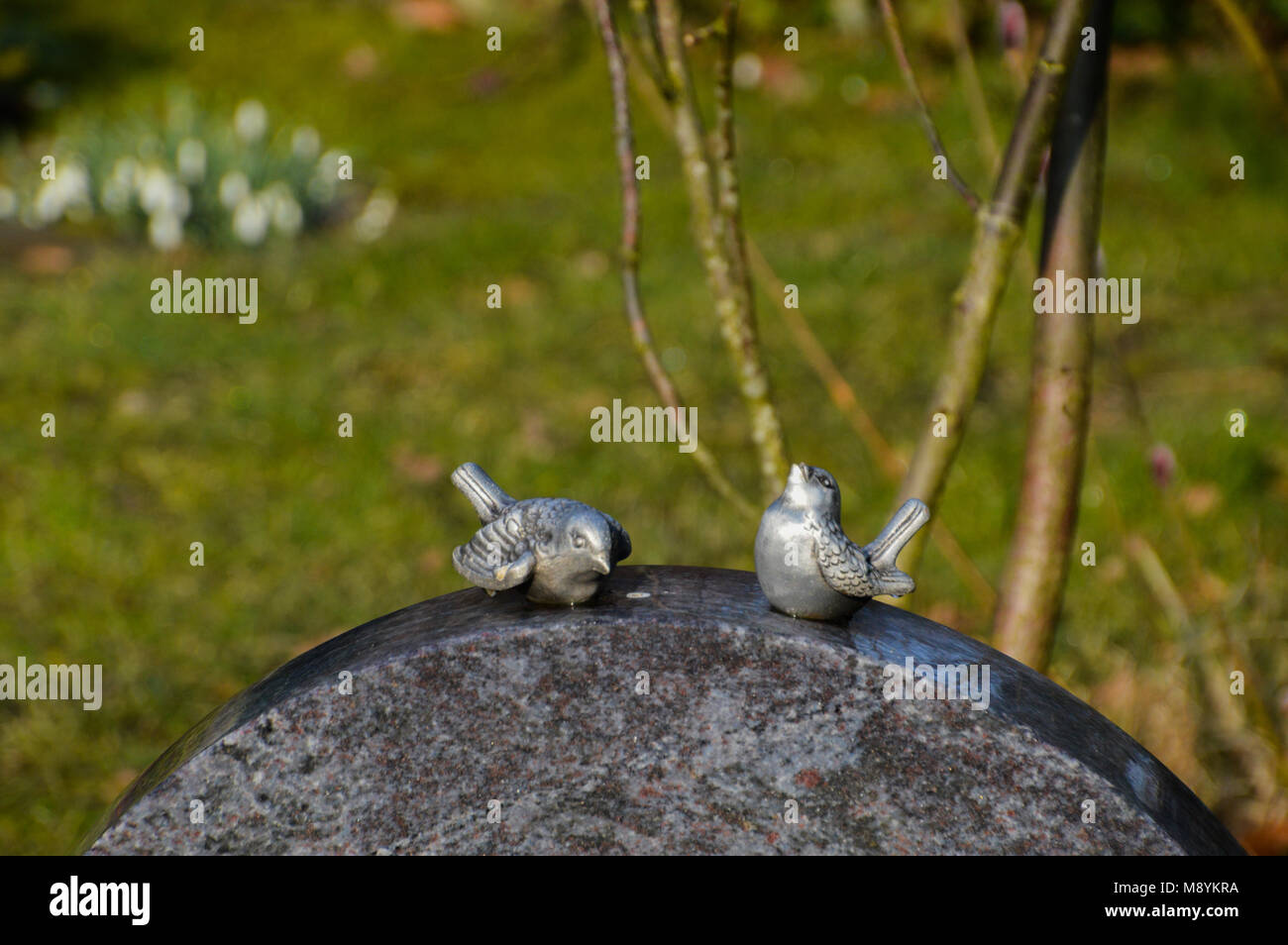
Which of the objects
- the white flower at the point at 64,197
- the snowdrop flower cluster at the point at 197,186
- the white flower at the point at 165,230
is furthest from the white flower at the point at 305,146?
the white flower at the point at 64,197

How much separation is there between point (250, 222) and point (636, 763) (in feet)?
16.1

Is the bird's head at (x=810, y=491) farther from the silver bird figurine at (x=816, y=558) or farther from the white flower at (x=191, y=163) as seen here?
the white flower at (x=191, y=163)

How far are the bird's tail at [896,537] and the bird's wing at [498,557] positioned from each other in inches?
15.6

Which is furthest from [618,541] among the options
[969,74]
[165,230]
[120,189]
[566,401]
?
[120,189]

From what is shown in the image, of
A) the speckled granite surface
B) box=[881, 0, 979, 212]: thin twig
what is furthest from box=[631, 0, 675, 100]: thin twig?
the speckled granite surface

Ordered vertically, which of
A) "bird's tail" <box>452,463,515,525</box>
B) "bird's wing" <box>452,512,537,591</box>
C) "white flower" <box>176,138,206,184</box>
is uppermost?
"white flower" <box>176,138,206,184</box>

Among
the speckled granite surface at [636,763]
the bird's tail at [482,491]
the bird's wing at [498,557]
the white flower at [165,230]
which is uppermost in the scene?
the white flower at [165,230]

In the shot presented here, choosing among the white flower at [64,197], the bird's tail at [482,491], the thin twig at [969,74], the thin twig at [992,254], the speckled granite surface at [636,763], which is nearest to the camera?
the speckled granite surface at [636,763]

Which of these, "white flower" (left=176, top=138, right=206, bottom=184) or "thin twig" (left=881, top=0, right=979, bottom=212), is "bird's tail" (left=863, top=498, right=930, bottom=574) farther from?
"white flower" (left=176, top=138, right=206, bottom=184)

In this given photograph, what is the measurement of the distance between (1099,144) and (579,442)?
252 cm

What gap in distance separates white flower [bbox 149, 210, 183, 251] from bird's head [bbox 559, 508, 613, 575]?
16.1 feet

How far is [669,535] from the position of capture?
139 inches

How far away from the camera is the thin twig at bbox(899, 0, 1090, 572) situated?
5.37 ft

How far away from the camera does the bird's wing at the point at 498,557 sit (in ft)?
4.57
